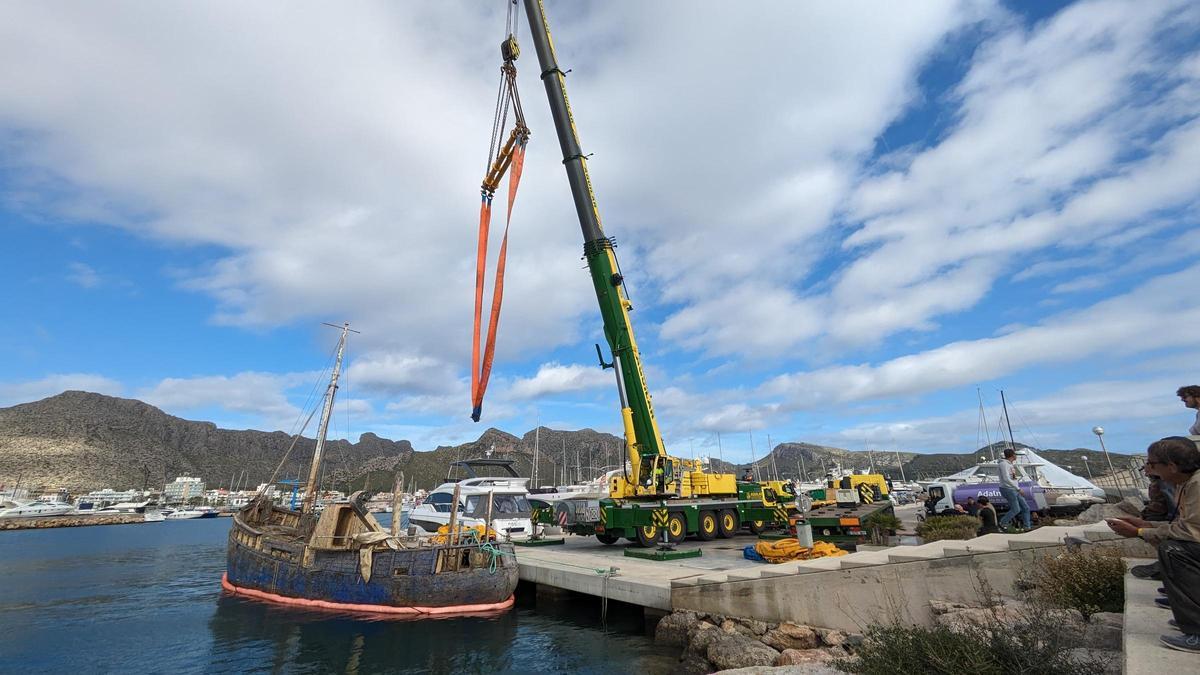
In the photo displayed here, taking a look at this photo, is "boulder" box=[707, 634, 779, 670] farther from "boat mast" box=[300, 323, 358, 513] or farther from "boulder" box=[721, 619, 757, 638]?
"boat mast" box=[300, 323, 358, 513]

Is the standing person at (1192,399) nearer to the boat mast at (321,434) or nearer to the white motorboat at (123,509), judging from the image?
the boat mast at (321,434)

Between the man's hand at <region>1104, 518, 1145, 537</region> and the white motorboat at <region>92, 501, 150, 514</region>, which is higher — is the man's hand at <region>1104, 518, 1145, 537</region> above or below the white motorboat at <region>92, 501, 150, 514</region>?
above

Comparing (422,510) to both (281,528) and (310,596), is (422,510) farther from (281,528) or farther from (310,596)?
(310,596)

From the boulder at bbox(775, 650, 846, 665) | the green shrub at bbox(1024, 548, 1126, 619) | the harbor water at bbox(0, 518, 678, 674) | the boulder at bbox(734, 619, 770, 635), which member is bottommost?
the harbor water at bbox(0, 518, 678, 674)

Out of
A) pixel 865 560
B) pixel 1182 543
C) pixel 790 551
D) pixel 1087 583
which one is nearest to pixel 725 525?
pixel 790 551

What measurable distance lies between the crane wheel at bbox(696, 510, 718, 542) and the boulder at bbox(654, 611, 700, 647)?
26.4 ft

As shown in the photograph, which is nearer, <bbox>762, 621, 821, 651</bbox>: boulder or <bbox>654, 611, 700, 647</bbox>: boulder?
<bbox>762, 621, 821, 651</bbox>: boulder

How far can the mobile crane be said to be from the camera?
1698 centimetres

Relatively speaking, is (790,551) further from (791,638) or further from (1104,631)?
(1104,631)

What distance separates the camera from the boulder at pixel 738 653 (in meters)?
8.06

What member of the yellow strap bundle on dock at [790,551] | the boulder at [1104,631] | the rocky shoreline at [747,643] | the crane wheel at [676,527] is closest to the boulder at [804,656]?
the rocky shoreline at [747,643]

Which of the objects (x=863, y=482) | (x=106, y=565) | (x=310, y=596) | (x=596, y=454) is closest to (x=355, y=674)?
(x=310, y=596)

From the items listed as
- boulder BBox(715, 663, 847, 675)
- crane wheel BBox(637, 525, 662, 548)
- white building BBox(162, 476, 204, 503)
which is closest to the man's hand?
boulder BBox(715, 663, 847, 675)

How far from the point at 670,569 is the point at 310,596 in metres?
10.6
